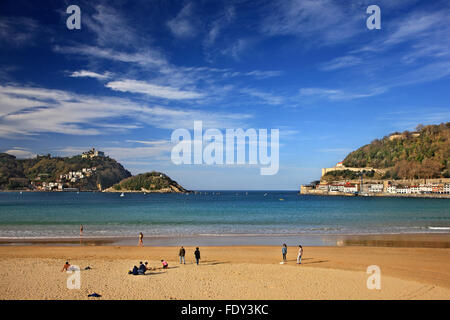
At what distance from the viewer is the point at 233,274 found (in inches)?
635

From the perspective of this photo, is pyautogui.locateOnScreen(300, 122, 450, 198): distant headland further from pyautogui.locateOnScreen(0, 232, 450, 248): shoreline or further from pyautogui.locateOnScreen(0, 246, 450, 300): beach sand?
pyautogui.locateOnScreen(0, 246, 450, 300): beach sand

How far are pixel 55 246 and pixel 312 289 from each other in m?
21.3

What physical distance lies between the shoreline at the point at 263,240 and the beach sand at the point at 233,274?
229 centimetres

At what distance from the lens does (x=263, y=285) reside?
554 inches

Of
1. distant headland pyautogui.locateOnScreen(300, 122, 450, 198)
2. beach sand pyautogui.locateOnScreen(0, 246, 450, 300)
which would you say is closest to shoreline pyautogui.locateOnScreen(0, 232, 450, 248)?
beach sand pyautogui.locateOnScreen(0, 246, 450, 300)

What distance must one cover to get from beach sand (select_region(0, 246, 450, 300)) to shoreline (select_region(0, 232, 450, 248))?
229 cm

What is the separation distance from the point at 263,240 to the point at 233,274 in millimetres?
12917

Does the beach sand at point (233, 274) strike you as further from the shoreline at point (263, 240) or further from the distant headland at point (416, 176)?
the distant headland at point (416, 176)

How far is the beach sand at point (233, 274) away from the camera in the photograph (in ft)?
42.4

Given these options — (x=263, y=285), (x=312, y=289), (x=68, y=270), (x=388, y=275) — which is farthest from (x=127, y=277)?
(x=388, y=275)

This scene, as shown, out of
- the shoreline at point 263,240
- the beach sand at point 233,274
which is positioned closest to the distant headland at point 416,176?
the shoreline at point 263,240

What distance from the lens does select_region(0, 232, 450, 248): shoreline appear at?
86.7ft
